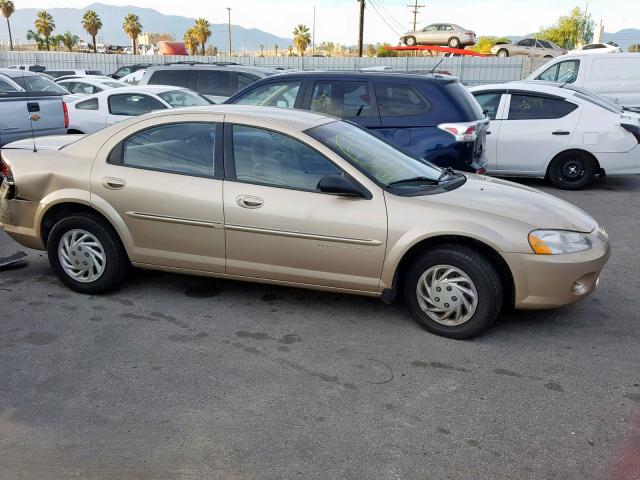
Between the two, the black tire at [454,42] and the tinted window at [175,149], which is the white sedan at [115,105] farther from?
the black tire at [454,42]

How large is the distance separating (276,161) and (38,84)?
7637 mm

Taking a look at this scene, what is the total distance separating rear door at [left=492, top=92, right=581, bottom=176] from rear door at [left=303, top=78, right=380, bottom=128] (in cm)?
319

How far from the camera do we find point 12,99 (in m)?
9.51

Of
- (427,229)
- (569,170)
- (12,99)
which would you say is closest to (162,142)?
(427,229)

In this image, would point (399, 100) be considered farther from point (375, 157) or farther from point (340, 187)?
point (340, 187)

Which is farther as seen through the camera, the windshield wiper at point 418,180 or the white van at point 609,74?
the white van at point 609,74

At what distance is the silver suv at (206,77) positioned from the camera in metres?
13.4

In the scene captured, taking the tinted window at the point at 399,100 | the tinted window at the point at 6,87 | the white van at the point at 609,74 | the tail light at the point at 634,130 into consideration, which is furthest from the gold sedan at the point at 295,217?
the white van at the point at 609,74

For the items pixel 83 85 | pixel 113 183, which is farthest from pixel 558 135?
pixel 83 85

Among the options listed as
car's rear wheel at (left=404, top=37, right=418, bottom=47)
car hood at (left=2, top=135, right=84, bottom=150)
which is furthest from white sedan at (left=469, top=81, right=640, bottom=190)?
car's rear wheel at (left=404, top=37, right=418, bottom=47)

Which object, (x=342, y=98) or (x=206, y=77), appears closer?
(x=342, y=98)

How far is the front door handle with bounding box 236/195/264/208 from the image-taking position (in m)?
4.62

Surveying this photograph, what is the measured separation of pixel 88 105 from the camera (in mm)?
11523

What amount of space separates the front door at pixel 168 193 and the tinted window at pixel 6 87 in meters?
5.79
